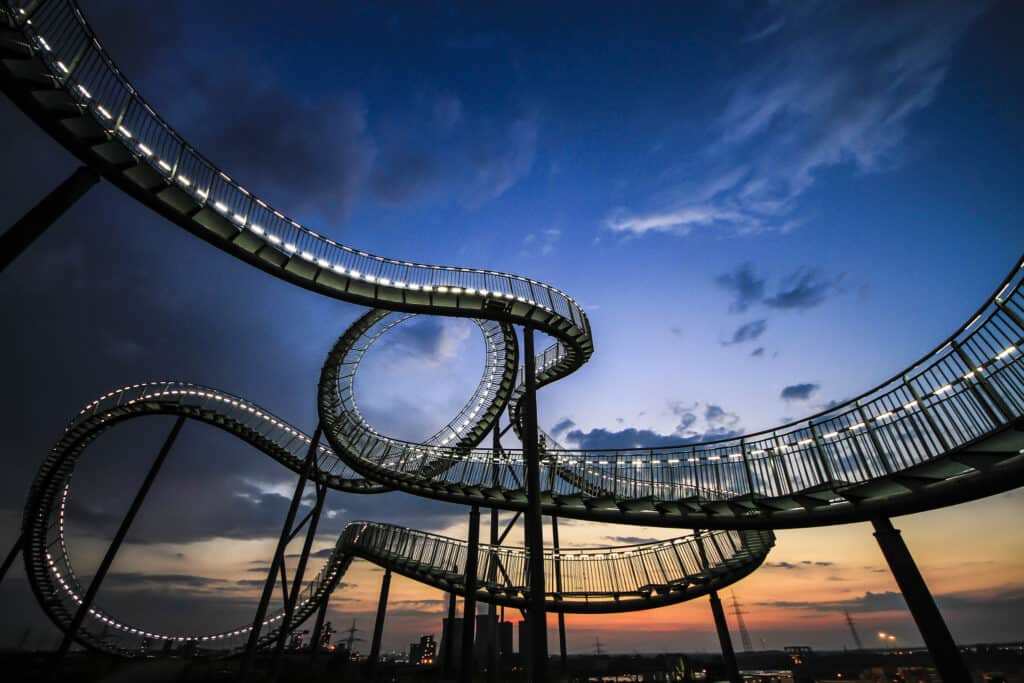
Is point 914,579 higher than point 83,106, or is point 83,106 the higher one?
point 83,106

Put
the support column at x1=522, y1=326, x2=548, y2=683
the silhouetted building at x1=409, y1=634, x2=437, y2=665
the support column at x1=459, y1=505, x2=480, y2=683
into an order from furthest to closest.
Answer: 1. the silhouetted building at x1=409, y1=634, x2=437, y2=665
2. the support column at x1=459, y1=505, x2=480, y2=683
3. the support column at x1=522, y1=326, x2=548, y2=683

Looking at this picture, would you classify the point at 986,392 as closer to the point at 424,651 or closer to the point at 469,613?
the point at 469,613

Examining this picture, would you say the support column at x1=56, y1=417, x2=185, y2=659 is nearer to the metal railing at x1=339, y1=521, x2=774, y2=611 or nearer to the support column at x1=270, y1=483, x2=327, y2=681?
the support column at x1=270, y1=483, x2=327, y2=681

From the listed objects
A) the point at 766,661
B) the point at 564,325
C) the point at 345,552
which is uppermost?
the point at 564,325

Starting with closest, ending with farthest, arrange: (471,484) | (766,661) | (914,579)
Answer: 1. (914,579)
2. (471,484)
3. (766,661)

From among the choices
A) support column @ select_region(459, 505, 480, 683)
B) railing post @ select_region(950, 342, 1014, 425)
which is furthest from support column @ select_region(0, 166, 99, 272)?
railing post @ select_region(950, 342, 1014, 425)

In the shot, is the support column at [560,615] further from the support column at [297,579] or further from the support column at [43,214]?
the support column at [43,214]

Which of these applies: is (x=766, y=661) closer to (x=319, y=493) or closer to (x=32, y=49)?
(x=319, y=493)

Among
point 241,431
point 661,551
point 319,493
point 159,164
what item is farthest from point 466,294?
point 241,431
